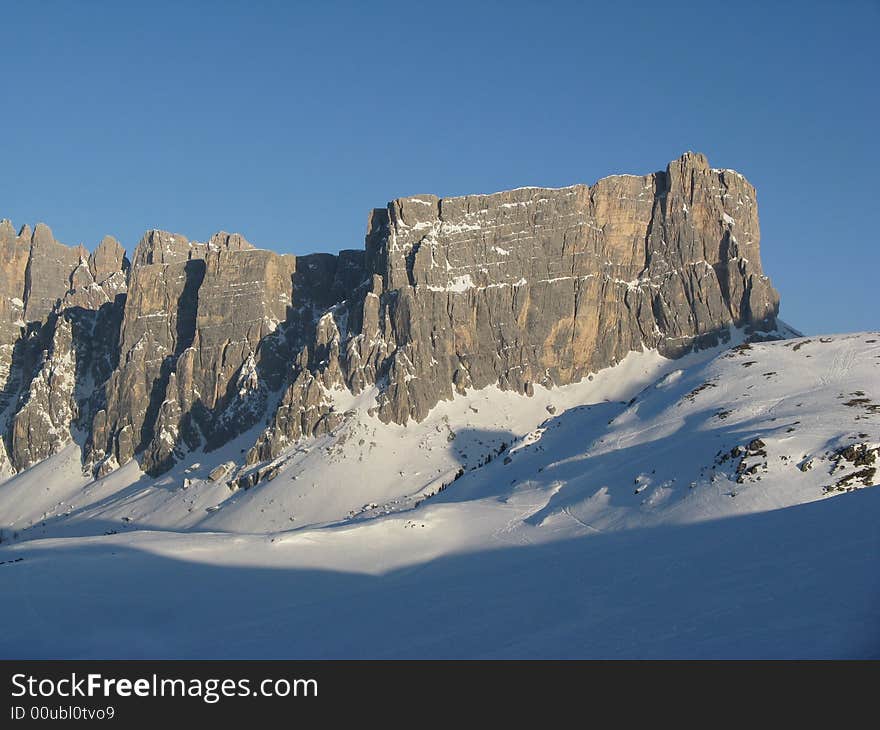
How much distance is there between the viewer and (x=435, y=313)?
475ft

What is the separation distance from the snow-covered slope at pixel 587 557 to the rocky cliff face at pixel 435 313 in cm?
5444

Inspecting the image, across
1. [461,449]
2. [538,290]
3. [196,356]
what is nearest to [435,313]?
[538,290]

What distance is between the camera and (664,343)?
14462cm

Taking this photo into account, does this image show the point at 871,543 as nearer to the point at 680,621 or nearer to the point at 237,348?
the point at 680,621

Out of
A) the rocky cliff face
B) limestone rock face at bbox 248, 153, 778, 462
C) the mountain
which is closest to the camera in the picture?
the mountain

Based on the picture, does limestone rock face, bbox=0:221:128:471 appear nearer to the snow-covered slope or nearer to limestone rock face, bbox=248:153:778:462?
limestone rock face, bbox=248:153:778:462

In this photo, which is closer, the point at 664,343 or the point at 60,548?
the point at 60,548

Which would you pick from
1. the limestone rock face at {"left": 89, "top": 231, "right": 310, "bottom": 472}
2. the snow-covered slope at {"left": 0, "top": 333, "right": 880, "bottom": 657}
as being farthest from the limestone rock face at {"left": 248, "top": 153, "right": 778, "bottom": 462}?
the snow-covered slope at {"left": 0, "top": 333, "right": 880, "bottom": 657}

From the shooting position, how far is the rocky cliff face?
5605 inches

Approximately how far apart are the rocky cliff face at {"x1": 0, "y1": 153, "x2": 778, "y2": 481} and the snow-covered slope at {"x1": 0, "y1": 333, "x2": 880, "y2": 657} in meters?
54.4

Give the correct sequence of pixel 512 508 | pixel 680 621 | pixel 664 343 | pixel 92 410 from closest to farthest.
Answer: pixel 680 621, pixel 512 508, pixel 664 343, pixel 92 410
